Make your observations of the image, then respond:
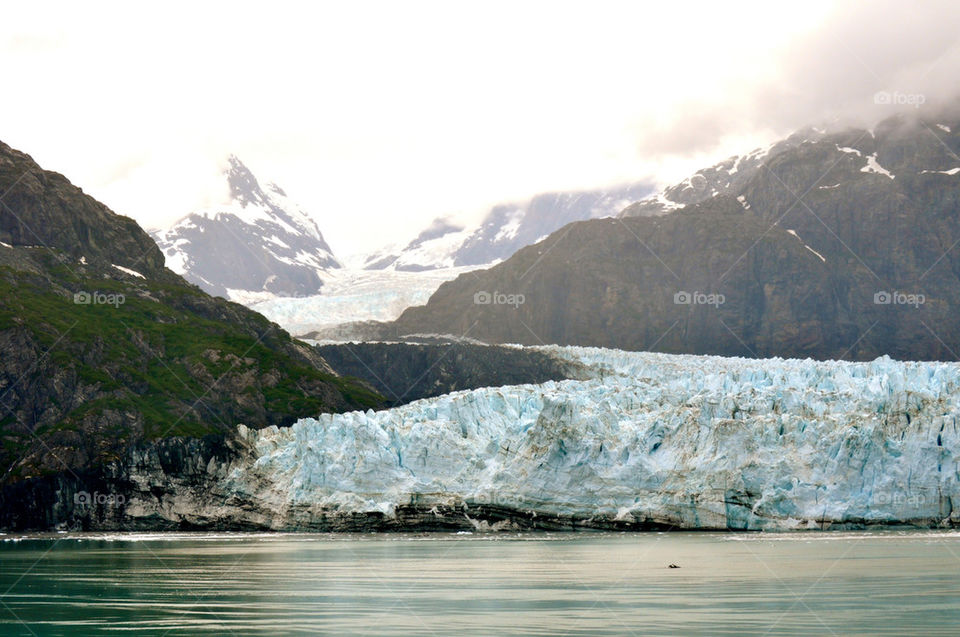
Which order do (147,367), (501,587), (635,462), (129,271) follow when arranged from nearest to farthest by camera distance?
(501,587)
(635,462)
(147,367)
(129,271)

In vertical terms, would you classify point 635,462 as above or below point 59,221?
below

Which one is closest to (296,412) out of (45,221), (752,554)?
(45,221)

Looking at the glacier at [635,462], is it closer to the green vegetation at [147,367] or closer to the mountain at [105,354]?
the mountain at [105,354]

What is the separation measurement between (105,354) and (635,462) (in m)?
64.3

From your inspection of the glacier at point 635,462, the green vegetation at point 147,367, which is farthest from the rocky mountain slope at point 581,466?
the green vegetation at point 147,367

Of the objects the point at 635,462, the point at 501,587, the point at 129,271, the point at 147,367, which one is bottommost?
the point at 501,587

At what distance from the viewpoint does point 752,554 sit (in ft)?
213

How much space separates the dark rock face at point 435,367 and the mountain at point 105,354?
54.6 feet

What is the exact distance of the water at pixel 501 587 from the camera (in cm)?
4066

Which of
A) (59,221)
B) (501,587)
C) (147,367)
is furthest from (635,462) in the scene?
(59,221)

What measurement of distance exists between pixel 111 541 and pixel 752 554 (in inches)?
1846

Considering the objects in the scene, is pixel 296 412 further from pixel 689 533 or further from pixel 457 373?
pixel 689 533

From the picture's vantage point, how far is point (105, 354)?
411ft

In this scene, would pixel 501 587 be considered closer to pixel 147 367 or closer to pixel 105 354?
pixel 105 354
